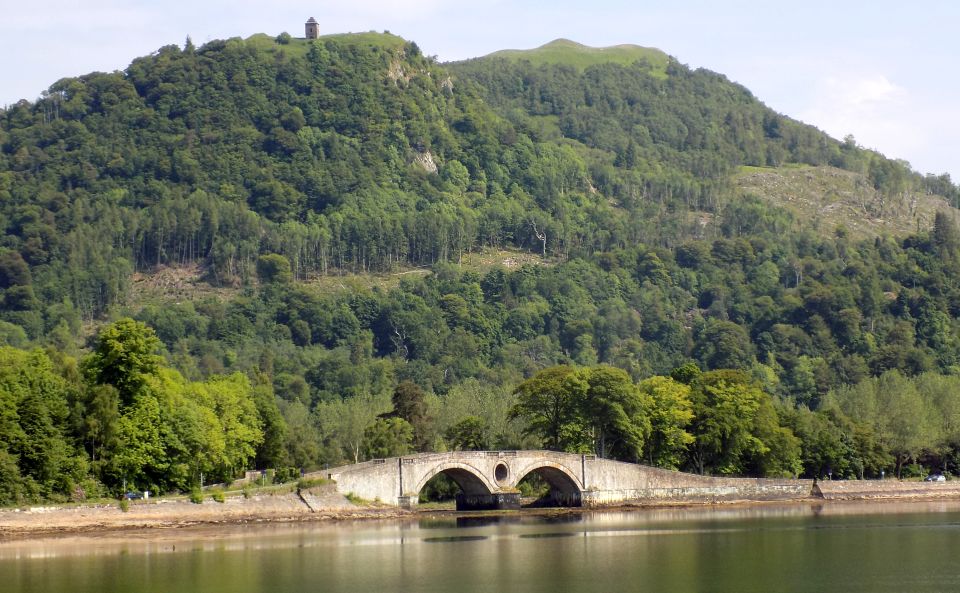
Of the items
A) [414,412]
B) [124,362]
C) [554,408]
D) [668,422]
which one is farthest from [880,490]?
[124,362]

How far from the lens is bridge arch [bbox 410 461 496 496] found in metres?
113

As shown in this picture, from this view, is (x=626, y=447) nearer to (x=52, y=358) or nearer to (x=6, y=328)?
(x=52, y=358)

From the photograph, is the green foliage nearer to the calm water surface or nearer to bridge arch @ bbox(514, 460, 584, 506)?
the calm water surface

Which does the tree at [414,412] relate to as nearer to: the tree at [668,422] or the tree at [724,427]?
the tree at [668,422]

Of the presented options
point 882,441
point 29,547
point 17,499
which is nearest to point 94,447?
point 17,499

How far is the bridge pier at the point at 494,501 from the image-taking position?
116500 millimetres

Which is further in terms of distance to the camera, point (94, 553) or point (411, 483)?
point (411, 483)

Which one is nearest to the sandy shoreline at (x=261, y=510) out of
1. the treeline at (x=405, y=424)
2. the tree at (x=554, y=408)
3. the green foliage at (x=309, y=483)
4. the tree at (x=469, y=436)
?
the green foliage at (x=309, y=483)

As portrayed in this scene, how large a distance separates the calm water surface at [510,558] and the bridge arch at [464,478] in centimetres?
794

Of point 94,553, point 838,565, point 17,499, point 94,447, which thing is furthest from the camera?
point 94,447

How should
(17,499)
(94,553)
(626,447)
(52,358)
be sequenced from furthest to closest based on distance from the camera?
1. (626,447)
2. (52,358)
3. (17,499)
4. (94,553)

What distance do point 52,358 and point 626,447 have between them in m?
45.0

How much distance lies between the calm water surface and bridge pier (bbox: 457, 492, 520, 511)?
464 inches

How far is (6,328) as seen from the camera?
19862cm
